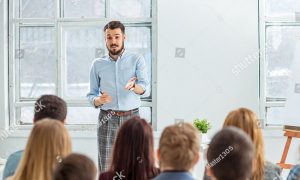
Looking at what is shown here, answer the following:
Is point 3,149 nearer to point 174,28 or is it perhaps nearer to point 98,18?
point 98,18

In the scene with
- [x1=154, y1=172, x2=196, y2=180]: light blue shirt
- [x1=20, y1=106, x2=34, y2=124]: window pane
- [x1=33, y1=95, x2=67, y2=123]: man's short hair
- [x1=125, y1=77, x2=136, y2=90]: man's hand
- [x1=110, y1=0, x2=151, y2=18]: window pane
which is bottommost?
[x1=154, y1=172, x2=196, y2=180]: light blue shirt

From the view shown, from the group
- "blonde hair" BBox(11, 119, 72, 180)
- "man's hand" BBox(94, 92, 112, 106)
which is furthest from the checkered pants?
"blonde hair" BBox(11, 119, 72, 180)

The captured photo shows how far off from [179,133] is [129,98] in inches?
85.2

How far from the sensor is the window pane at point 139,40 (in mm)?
5738

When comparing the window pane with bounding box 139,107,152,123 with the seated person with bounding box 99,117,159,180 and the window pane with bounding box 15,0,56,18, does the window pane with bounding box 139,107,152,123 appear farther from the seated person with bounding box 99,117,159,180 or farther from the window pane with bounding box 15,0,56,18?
the seated person with bounding box 99,117,159,180

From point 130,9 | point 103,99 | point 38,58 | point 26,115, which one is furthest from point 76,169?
point 26,115

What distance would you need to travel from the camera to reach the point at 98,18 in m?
5.72

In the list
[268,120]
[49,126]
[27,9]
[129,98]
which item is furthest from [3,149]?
[49,126]

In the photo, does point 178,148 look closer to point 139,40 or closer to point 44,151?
point 44,151

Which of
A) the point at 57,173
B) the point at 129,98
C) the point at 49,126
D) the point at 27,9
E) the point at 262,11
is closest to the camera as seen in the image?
the point at 57,173

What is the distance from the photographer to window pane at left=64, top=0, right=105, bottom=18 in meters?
5.75

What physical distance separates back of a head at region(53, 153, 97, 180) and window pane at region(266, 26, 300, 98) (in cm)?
415

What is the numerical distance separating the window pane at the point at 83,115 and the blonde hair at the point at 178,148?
3525 mm

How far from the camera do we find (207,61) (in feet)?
17.9
